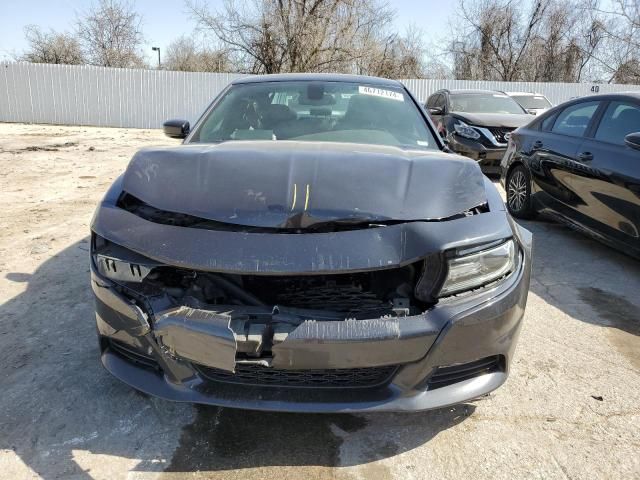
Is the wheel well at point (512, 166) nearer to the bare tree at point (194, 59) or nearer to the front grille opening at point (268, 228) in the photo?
the front grille opening at point (268, 228)

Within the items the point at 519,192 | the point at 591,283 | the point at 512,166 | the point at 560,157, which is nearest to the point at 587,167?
the point at 560,157

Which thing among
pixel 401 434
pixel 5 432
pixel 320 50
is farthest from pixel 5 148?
pixel 320 50

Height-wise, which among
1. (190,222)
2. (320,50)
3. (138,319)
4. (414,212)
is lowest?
(138,319)

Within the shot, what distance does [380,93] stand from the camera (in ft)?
11.7

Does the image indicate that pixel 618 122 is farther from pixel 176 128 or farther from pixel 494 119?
pixel 494 119

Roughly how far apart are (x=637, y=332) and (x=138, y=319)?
10.1 feet

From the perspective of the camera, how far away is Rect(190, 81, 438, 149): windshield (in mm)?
3156

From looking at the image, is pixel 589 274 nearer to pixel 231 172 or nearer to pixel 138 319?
pixel 231 172

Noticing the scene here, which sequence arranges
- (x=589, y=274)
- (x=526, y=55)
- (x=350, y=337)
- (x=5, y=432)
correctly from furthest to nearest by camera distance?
1. (x=526, y=55)
2. (x=589, y=274)
3. (x=5, y=432)
4. (x=350, y=337)

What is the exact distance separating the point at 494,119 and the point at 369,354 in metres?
7.59

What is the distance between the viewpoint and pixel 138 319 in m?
1.91

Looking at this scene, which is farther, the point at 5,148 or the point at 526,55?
the point at 526,55

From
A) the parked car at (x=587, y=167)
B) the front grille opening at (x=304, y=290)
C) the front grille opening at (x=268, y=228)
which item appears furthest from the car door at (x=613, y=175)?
the front grille opening at (x=304, y=290)

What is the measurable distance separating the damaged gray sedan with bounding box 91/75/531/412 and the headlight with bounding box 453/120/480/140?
6319 mm
